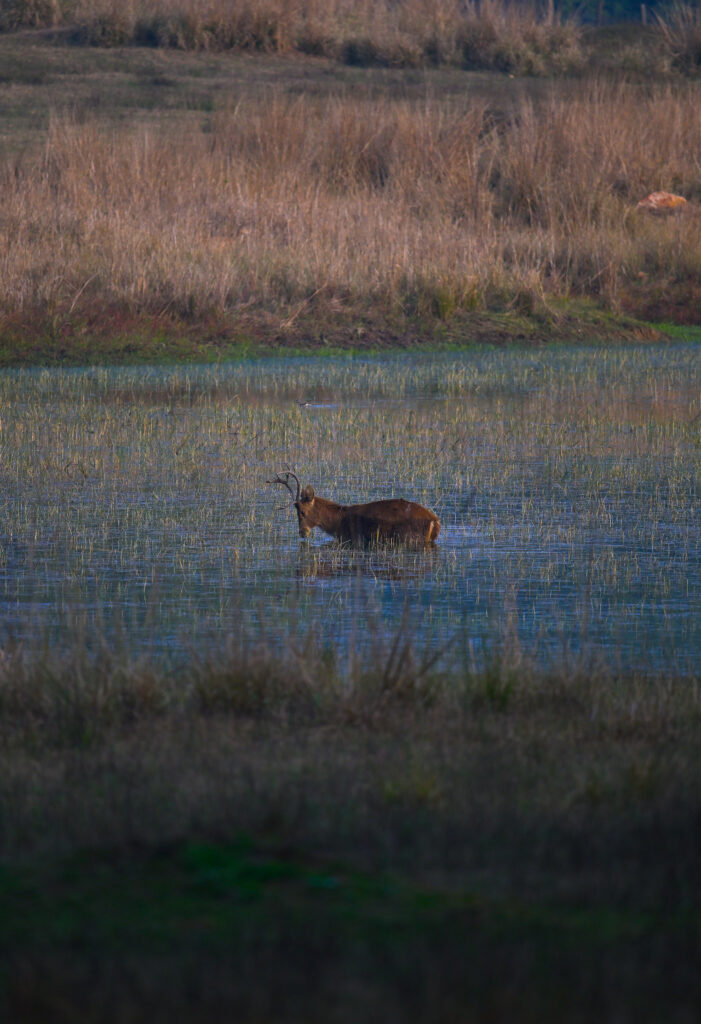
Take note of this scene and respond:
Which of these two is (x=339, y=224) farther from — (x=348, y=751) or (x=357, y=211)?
(x=348, y=751)

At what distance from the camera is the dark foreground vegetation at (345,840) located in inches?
130

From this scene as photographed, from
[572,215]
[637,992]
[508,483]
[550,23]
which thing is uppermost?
[550,23]

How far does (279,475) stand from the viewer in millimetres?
11266

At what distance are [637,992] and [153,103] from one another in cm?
2954

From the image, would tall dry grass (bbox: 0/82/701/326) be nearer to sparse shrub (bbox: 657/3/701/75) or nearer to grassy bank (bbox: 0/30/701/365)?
grassy bank (bbox: 0/30/701/365)

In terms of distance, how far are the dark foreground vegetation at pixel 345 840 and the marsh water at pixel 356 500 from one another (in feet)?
1.51

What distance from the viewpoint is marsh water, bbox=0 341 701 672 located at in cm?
732

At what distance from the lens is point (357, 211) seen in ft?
75.2

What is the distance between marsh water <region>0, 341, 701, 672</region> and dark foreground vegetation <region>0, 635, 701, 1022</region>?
46 cm

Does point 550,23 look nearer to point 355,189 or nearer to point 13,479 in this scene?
point 355,189

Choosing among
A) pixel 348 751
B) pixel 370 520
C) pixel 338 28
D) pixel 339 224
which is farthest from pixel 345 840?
pixel 338 28

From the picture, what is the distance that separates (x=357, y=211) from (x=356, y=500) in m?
13.3

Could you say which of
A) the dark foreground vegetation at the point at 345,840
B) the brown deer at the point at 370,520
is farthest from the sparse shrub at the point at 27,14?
the dark foreground vegetation at the point at 345,840

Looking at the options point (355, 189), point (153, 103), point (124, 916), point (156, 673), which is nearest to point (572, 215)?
point (355, 189)
